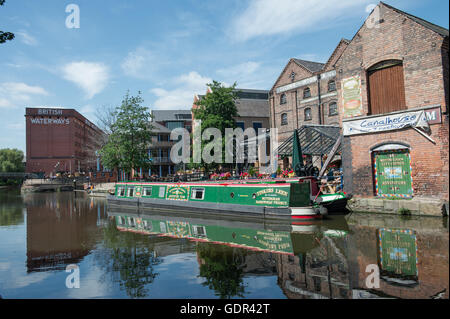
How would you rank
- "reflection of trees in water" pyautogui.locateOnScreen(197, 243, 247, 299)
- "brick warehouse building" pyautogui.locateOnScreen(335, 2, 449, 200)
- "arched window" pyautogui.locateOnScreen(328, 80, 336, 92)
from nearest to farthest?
"reflection of trees in water" pyautogui.locateOnScreen(197, 243, 247, 299) < "brick warehouse building" pyautogui.locateOnScreen(335, 2, 449, 200) < "arched window" pyautogui.locateOnScreen(328, 80, 336, 92)

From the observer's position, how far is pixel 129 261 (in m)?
7.80

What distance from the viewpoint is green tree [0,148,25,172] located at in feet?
203

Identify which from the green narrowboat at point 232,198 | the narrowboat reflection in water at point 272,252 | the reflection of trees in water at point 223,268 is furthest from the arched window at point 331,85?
the reflection of trees in water at point 223,268

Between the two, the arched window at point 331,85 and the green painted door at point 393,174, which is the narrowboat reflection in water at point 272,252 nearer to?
the green painted door at point 393,174

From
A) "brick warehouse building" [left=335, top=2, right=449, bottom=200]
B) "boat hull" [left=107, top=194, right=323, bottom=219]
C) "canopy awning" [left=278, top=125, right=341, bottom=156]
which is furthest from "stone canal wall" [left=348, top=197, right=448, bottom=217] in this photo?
"canopy awning" [left=278, top=125, right=341, bottom=156]

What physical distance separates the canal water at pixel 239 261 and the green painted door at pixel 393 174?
Result: 1356mm

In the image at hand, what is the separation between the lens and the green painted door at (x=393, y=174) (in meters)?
12.4

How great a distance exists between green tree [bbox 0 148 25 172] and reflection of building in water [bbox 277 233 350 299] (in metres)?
69.2

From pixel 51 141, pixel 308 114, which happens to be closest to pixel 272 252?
pixel 308 114

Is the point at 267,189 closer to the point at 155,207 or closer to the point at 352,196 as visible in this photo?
the point at 352,196

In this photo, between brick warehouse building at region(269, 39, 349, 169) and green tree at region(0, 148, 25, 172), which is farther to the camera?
green tree at region(0, 148, 25, 172)

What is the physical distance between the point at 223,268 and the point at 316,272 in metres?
1.93

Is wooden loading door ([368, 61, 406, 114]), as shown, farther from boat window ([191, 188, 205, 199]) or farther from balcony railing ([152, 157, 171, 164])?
balcony railing ([152, 157, 171, 164])
